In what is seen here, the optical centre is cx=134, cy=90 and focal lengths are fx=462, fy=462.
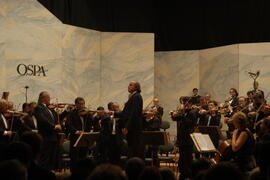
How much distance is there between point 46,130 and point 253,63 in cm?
858

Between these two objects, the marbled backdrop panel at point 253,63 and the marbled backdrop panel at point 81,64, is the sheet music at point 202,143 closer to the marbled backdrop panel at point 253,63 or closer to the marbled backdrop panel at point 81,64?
the marbled backdrop panel at point 81,64

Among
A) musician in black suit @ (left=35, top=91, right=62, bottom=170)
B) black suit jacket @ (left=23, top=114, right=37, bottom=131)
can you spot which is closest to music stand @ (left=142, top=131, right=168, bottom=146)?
musician in black suit @ (left=35, top=91, right=62, bottom=170)

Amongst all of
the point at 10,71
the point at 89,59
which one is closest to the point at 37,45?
the point at 10,71

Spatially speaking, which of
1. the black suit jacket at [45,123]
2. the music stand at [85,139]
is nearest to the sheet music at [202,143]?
the music stand at [85,139]

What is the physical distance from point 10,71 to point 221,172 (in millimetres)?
11089

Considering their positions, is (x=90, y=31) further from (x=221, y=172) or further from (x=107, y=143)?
(x=221, y=172)

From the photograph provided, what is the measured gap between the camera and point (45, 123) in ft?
30.8

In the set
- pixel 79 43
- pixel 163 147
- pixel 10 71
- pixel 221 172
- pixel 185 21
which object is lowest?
pixel 163 147

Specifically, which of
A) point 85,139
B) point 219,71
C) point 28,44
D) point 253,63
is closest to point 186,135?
point 85,139

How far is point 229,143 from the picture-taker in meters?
7.12

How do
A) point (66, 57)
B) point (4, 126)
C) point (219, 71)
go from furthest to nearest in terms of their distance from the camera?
1. point (219, 71)
2. point (66, 57)
3. point (4, 126)

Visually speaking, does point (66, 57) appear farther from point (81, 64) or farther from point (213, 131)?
point (213, 131)

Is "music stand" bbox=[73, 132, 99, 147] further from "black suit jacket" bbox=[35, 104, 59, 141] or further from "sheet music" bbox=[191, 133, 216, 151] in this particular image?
"sheet music" bbox=[191, 133, 216, 151]

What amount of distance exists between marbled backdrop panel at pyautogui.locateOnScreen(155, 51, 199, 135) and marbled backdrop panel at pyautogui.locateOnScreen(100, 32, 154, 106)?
1.34 metres
